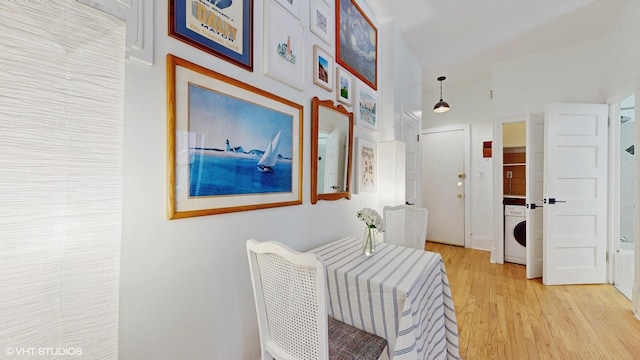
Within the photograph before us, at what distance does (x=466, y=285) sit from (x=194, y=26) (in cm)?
340

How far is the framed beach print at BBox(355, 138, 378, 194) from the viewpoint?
226cm

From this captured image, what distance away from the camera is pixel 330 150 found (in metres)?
1.87

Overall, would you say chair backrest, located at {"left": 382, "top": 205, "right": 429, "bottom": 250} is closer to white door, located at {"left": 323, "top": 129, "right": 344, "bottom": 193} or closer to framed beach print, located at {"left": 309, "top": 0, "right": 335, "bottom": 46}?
white door, located at {"left": 323, "top": 129, "right": 344, "bottom": 193}

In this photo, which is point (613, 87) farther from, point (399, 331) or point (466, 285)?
point (399, 331)

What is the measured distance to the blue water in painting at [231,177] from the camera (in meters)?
1.04

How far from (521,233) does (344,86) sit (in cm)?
326

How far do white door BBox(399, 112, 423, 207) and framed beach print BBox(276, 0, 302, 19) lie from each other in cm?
179

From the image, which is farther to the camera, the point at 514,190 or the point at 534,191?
the point at 514,190

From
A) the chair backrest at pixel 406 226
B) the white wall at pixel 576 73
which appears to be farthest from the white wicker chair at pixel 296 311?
the white wall at pixel 576 73

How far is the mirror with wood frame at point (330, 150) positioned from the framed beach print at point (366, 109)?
20 cm

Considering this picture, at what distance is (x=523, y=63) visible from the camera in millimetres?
3412

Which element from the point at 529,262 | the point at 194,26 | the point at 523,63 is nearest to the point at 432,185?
the point at 529,262

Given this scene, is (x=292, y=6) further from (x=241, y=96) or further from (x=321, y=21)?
(x=241, y=96)

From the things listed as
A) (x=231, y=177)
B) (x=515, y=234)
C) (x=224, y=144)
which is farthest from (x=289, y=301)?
(x=515, y=234)
